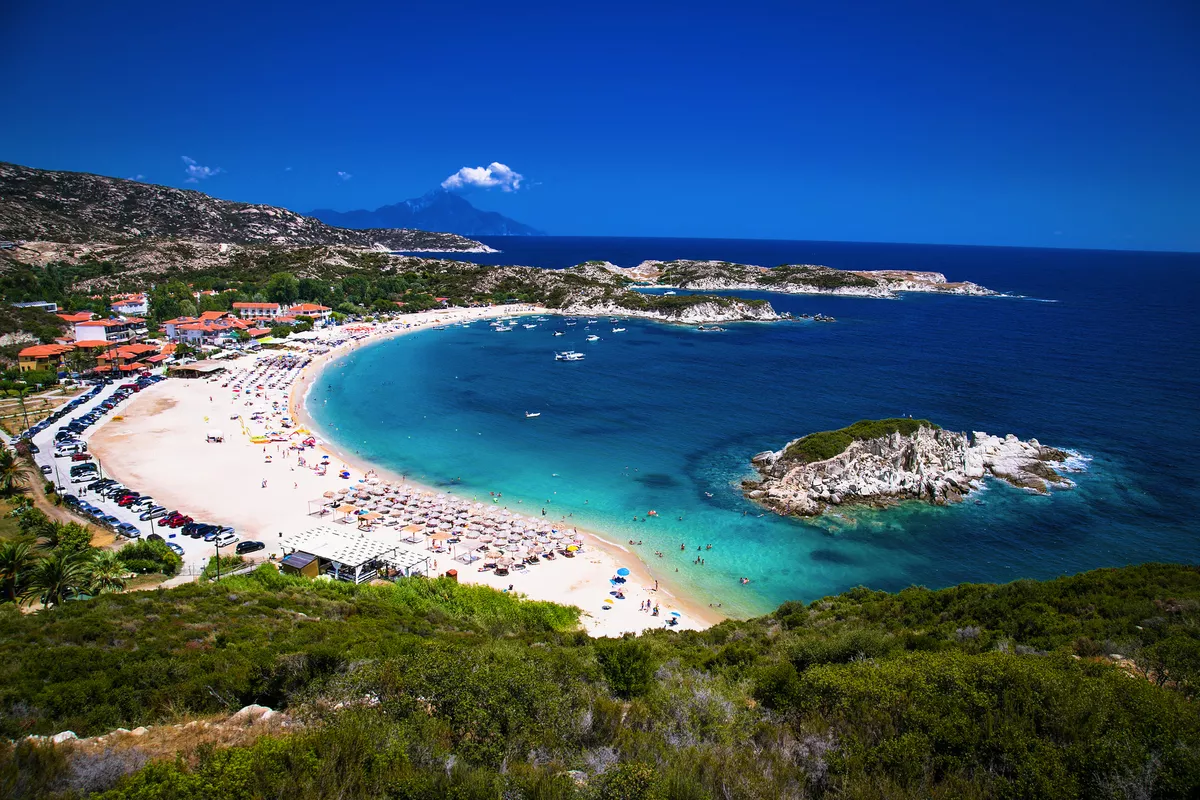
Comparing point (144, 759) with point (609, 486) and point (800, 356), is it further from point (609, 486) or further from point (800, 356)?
point (800, 356)

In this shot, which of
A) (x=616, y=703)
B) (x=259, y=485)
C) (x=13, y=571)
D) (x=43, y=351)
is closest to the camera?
(x=616, y=703)

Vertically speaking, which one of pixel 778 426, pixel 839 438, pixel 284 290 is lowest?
pixel 778 426

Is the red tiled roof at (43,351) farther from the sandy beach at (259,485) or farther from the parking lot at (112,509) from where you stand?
the parking lot at (112,509)

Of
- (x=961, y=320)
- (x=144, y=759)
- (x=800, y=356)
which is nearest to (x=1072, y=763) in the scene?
(x=144, y=759)

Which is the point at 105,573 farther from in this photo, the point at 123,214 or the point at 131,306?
the point at 123,214

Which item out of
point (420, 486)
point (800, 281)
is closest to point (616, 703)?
point (420, 486)

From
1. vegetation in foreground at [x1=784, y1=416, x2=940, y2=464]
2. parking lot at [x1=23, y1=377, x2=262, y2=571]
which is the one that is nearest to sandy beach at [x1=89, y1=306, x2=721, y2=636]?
parking lot at [x1=23, y1=377, x2=262, y2=571]

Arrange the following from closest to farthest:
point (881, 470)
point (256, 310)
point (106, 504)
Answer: point (106, 504), point (881, 470), point (256, 310)
